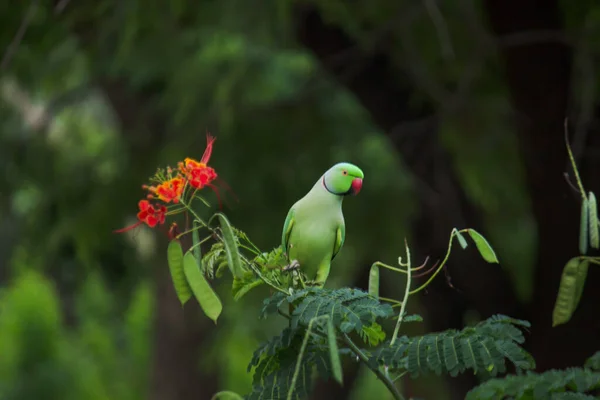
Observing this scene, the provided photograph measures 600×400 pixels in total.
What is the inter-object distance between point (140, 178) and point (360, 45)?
4.69ft

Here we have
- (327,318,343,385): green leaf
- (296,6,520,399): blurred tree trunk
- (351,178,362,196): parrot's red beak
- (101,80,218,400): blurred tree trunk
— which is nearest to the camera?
(327,318,343,385): green leaf

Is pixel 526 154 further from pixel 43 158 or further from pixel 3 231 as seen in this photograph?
pixel 3 231

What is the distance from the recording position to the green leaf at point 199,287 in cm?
121

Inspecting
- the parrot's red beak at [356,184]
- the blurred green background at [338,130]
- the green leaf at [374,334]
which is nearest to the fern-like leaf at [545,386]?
the green leaf at [374,334]

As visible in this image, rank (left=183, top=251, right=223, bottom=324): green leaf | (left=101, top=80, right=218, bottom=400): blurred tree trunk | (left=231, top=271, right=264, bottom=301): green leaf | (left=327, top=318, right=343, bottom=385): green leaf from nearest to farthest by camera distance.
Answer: (left=327, top=318, right=343, bottom=385): green leaf → (left=183, top=251, right=223, bottom=324): green leaf → (left=231, top=271, right=264, bottom=301): green leaf → (left=101, top=80, right=218, bottom=400): blurred tree trunk

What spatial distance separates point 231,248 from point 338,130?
369 cm

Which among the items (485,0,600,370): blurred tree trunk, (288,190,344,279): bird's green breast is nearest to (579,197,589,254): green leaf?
(288,190,344,279): bird's green breast

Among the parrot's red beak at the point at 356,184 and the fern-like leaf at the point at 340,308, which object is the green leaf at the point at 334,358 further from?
the parrot's red beak at the point at 356,184

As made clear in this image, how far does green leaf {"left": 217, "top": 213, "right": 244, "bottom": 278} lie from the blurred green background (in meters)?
2.42

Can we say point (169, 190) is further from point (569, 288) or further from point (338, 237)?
point (569, 288)

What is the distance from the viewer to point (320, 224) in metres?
1.51

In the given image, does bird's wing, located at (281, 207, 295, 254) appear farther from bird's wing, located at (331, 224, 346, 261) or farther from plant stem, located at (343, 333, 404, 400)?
plant stem, located at (343, 333, 404, 400)

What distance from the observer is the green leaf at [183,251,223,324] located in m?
1.21

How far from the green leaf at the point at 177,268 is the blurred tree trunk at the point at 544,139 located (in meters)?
3.08
